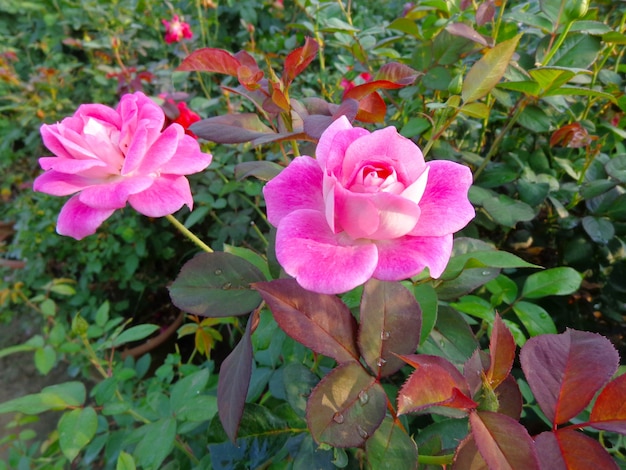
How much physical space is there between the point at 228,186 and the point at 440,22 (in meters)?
0.57

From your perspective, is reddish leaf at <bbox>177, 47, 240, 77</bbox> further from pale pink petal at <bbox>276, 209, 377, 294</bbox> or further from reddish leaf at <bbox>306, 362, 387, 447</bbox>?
reddish leaf at <bbox>306, 362, 387, 447</bbox>

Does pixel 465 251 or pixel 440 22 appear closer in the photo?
pixel 465 251

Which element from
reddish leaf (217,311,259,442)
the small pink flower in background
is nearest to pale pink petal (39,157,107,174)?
reddish leaf (217,311,259,442)

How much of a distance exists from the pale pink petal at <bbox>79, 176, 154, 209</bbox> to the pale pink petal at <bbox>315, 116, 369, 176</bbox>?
212 millimetres

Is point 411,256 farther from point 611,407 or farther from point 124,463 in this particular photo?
point 124,463

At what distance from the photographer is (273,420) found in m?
0.50

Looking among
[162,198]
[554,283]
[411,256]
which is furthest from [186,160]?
[554,283]

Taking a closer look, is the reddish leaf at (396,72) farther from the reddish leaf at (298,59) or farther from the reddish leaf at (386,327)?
the reddish leaf at (386,327)

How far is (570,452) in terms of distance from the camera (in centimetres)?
32

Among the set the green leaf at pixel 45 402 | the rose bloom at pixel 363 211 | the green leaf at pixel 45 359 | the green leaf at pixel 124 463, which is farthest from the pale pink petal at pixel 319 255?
the green leaf at pixel 45 359

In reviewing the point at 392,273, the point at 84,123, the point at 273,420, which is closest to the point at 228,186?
the point at 84,123

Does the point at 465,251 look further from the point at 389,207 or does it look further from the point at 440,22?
the point at 440,22

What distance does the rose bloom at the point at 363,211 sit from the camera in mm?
332

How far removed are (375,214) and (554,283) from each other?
0.42m
